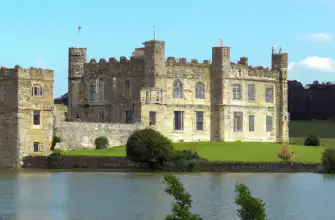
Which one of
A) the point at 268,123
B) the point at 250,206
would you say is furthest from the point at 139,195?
the point at 268,123

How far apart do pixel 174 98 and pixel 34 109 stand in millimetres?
15271

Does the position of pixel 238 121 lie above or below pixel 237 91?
below

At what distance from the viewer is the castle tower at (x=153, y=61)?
241 ft

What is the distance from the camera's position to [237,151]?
67375mm

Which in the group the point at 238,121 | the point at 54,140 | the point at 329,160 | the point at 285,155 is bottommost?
the point at 329,160

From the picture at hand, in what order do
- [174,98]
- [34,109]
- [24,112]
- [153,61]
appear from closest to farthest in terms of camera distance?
[24,112], [34,109], [153,61], [174,98]

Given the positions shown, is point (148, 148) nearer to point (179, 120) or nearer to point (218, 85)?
point (179, 120)

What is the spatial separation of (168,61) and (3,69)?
16411mm

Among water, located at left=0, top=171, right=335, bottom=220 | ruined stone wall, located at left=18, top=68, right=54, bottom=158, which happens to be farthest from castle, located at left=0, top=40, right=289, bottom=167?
water, located at left=0, top=171, right=335, bottom=220

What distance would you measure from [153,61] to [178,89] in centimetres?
360

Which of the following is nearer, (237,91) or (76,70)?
(237,91)

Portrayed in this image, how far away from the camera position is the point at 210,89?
254 feet

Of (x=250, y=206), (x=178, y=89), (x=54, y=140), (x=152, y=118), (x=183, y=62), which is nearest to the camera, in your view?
(x=250, y=206)

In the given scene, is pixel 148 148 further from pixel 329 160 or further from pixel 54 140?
pixel 329 160
